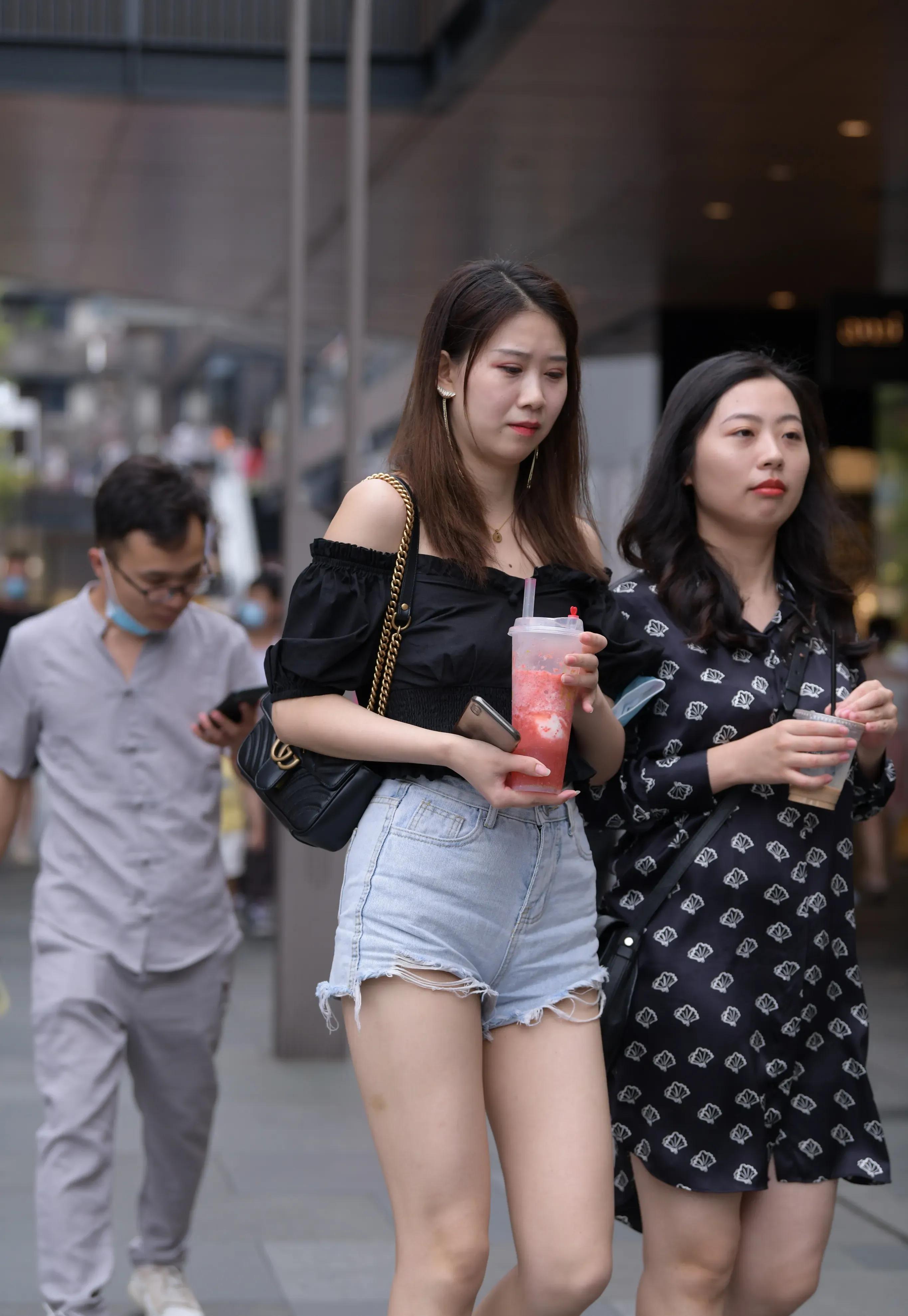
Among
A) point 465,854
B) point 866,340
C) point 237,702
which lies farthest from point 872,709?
point 866,340

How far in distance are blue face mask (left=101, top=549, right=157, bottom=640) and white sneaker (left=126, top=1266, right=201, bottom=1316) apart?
4.84 feet

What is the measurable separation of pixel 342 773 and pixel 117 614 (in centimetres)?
155

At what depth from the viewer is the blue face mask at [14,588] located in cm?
1728

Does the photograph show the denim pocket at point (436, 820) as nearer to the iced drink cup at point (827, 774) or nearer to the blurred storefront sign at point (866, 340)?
the iced drink cup at point (827, 774)

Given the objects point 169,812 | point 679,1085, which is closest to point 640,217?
point 169,812

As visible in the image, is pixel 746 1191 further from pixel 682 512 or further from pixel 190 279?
pixel 190 279

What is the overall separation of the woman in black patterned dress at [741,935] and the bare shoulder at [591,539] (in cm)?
18

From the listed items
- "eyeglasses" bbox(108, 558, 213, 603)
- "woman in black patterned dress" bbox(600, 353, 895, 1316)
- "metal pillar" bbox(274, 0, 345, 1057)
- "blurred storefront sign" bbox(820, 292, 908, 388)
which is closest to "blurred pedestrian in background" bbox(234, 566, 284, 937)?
"metal pillar" bbox(274, 0, 345, 1057)

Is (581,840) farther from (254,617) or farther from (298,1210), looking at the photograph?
(254,617)

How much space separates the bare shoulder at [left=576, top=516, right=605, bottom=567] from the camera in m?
3.13

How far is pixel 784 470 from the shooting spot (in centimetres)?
333

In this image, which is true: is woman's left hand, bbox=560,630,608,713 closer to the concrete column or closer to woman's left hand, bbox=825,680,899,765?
woman's left hand, bbox=825,680,899,765

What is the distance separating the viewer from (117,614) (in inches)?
168

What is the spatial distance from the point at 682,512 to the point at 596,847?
637mm
